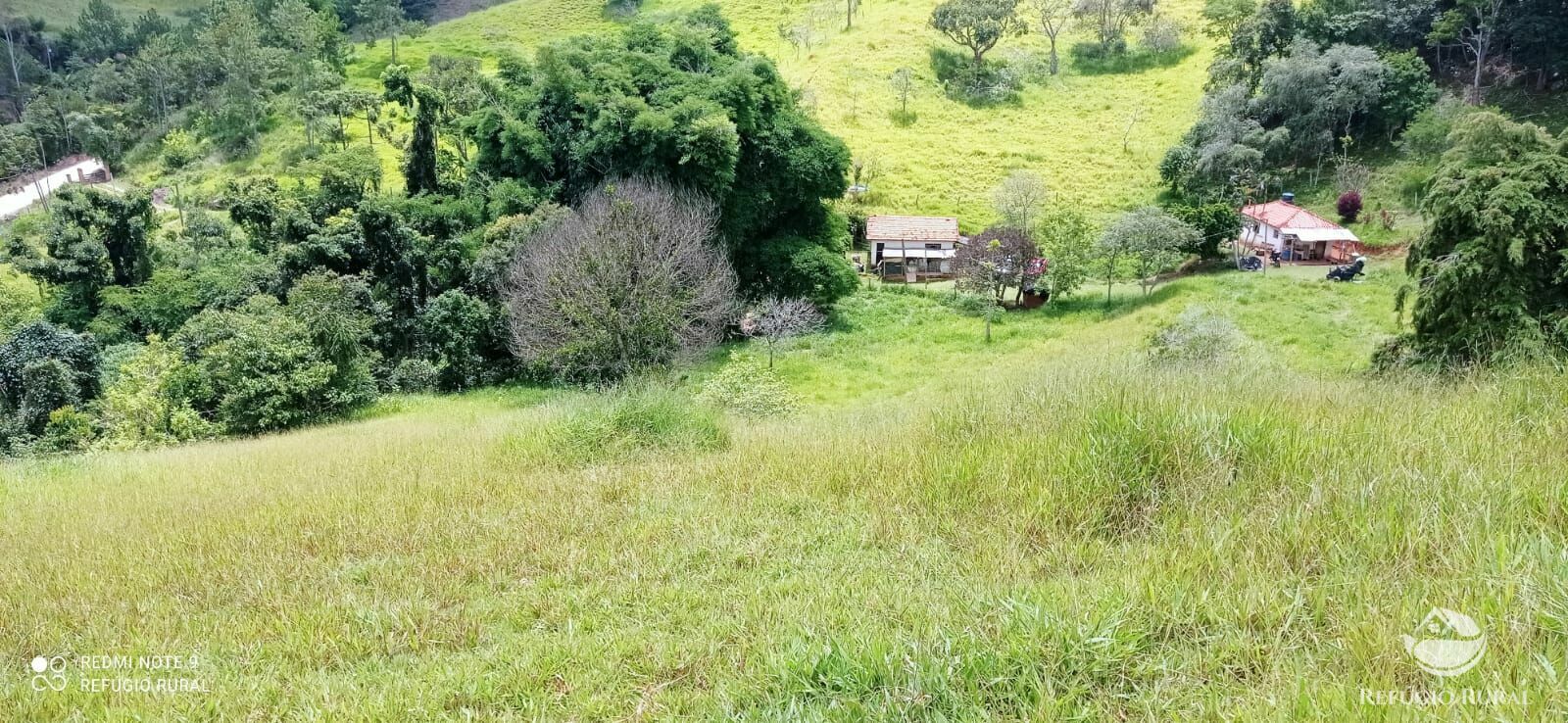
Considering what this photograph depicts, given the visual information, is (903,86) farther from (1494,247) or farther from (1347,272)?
(1494,247)

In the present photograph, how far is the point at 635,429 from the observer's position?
659cm

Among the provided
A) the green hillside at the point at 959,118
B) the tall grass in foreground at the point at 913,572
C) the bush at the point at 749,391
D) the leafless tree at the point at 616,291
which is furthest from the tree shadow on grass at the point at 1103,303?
the tall grass in foreground at the point at 913,572

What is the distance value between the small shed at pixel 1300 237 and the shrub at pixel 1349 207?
3.37 ft

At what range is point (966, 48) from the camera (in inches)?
2231

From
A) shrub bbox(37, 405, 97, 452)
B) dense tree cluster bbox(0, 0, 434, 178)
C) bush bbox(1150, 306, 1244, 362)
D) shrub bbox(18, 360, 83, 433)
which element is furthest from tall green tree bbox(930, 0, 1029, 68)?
shrub bbox(37, 405, 97, 452)

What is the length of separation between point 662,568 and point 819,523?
85 cm

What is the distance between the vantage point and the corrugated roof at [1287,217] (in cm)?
3194

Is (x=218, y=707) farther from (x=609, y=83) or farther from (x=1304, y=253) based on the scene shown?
(x=1304, y=253)

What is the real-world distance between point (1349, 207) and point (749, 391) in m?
29.7

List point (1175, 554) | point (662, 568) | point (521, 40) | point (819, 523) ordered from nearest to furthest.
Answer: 1. point (1175, 554)
2. point (662, 568)
3. point (819, 523)
4. point (521, 40)

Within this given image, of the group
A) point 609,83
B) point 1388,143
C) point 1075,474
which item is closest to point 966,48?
point 1388,143

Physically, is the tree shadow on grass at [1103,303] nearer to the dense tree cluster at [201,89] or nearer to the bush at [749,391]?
the bush at [749,391]

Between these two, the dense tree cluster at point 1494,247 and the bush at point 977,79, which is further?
the bush at point 977,79

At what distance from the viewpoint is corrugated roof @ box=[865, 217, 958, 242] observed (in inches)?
1412
